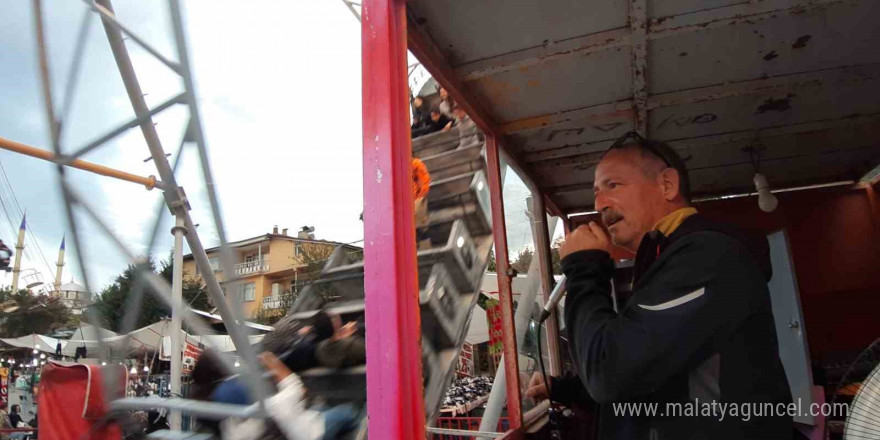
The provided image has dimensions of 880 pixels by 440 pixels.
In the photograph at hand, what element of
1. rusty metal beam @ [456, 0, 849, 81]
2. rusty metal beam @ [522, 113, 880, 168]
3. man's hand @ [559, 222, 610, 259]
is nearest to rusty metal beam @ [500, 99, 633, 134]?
rusty metal beam @ [522, 113, 880, 168]

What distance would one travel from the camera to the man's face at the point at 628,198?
1545 mm

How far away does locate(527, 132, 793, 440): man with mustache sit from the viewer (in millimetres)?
1096

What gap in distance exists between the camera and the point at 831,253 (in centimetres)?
407

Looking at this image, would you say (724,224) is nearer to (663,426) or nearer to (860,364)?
(663,426)

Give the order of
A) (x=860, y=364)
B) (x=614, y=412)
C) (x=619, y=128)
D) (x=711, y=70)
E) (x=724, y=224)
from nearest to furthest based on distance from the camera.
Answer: (x=724, y=224) < (x=614, y=412) < (x=711, y=70) < (x=860, y=364) < (x=619, y=128)

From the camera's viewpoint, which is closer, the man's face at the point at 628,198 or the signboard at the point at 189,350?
the man's face at the point at 628,198

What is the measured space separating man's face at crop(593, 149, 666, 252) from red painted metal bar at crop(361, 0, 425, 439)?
70cm

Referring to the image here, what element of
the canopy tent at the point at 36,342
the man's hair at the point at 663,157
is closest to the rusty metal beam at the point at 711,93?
the man's hair at the point at 663,157

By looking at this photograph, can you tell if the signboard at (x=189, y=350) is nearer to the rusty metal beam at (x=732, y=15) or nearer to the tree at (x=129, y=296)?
the tree at (x=129, y=296)

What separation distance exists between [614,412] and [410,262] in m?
0.74

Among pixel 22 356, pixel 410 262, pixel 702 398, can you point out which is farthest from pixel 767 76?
pixel 22 356

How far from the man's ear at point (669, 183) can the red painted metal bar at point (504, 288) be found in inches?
44.1

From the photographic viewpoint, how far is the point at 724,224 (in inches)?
50.6

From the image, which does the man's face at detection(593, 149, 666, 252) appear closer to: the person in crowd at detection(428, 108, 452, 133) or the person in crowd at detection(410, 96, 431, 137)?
the person in crowd at detection(428, 108, 452, 133)
